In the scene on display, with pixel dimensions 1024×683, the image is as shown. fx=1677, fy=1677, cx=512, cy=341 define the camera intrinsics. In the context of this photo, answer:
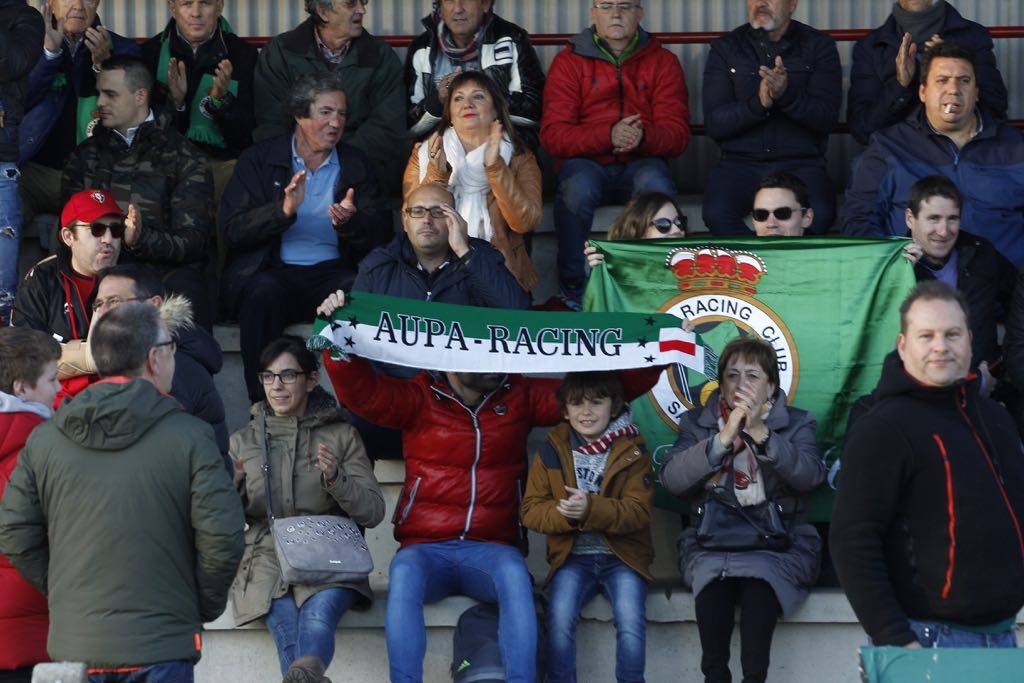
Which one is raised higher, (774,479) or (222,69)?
(222,69)

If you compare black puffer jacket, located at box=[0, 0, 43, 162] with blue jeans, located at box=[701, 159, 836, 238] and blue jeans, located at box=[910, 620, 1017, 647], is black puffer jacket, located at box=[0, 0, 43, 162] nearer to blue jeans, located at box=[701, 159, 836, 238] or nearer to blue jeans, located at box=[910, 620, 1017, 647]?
blue jeans, located at box=[701, 159, 836, 238]

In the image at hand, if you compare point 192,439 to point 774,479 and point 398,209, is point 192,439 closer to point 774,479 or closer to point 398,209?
point 774,479

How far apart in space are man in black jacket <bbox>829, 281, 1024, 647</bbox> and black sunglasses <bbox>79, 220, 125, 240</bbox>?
12.7 feet

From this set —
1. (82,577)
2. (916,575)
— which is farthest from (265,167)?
(916,575)

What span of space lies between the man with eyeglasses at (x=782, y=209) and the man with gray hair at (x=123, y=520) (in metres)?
3.33

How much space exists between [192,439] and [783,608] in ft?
8.14

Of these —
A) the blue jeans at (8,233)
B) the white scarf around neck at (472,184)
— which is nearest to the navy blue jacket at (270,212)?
the white scarf around neck at (472,184)

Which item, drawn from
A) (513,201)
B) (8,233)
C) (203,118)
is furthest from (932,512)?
(203,118)

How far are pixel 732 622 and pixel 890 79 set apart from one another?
11.7ft

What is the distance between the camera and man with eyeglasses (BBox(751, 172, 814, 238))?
7.34 m

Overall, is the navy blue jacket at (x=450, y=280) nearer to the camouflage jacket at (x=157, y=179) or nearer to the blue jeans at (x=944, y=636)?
the camouflage jacket at (x=157, y=179)

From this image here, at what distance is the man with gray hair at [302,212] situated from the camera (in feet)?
25.4

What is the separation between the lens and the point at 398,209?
9086mm

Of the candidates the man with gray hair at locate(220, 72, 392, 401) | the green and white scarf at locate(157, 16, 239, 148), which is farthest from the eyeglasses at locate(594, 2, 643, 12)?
the green and white scarf at locate(157, 16, 239, 148)
